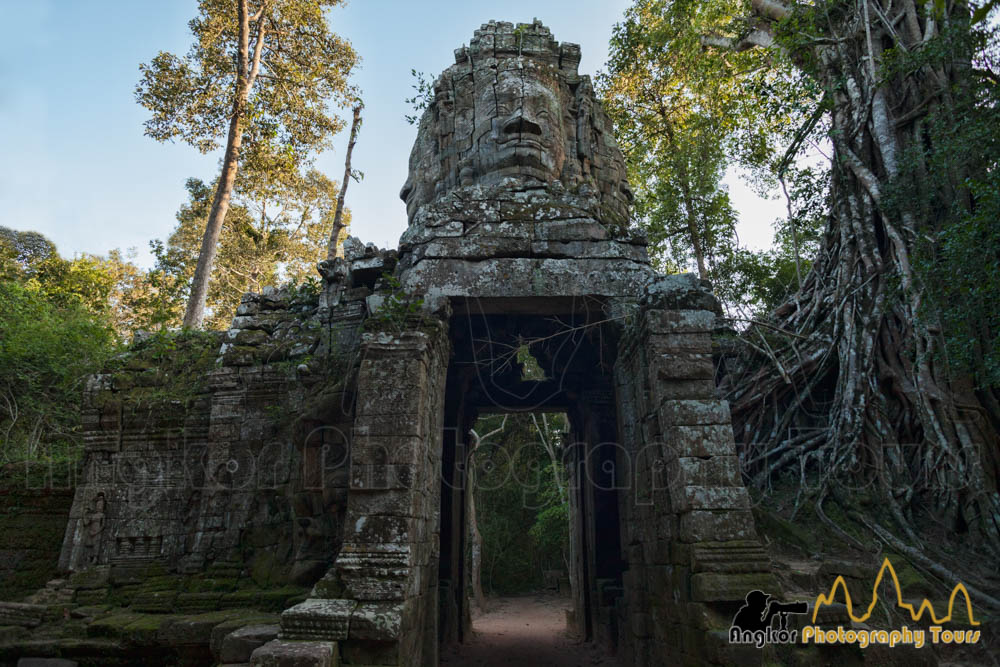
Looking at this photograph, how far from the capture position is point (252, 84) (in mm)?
13438

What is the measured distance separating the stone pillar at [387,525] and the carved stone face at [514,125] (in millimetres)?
2822

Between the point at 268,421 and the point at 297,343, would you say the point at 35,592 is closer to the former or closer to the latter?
the point at 268,421

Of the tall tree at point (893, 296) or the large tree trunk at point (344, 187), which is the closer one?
the tall tree at point (893, 296)

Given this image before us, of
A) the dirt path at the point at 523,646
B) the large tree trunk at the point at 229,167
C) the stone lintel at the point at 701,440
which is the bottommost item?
the dirt path at the point at 523,646

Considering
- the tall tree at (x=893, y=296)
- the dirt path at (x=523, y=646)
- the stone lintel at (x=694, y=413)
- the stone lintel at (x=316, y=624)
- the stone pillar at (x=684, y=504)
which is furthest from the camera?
the dirt path at (x=523, y=646)

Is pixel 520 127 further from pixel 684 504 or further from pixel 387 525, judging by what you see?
pixel 387 525

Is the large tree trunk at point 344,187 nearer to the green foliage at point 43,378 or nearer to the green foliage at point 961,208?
the green foliage at point 43,378

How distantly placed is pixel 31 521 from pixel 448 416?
485 centimetres

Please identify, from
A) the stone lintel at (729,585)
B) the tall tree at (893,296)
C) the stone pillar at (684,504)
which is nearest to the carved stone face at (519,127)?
the stone pillar at (684,504)

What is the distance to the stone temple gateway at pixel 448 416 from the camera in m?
4.39

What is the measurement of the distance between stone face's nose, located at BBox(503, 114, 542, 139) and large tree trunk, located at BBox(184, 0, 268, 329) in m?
7.14

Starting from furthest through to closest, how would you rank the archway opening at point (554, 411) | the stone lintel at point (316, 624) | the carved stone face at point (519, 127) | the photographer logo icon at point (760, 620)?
the archway opening at point (554, 411), the carved stone face at point (519, 127), the photographer logo icon at point (760, 620), the stone lintel at point (316, 624)

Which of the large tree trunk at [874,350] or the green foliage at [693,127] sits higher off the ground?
the green foliage at [693,127]

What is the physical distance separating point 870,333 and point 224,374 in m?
7.46
